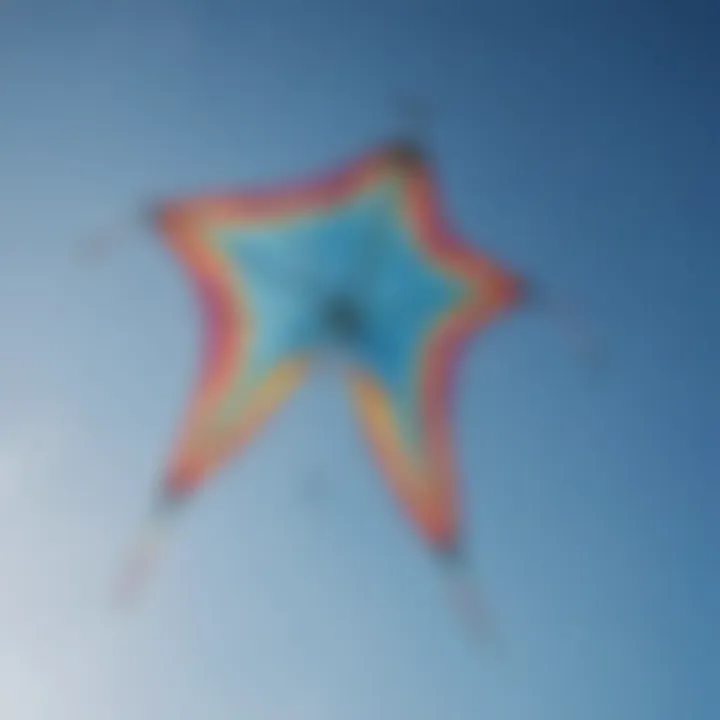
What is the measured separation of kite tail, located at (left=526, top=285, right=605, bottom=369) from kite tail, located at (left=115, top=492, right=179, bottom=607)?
51cm

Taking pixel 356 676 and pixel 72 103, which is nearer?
pixel 356 676

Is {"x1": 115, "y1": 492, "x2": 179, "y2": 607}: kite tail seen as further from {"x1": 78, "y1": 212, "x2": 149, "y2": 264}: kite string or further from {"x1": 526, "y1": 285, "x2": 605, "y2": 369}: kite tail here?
{"x1": 526, "y1": 285, "x2": 605, "y2": 369}: kite tail

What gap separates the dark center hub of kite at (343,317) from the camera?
4.21 feet

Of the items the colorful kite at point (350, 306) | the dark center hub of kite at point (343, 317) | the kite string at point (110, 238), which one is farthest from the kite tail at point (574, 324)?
the kite string at point (110, 238)

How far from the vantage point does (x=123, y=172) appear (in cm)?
133

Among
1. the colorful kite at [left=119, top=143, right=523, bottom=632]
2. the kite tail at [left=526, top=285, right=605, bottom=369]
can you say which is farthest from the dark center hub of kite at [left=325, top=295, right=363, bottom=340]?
the kite tail at [left=526, top=285, right=605, bottom=369]

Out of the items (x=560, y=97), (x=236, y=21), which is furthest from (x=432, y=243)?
(x=236, y=21)

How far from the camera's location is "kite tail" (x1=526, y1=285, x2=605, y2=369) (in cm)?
128

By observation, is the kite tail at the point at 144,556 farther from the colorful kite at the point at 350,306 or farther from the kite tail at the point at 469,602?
the kite tail at the point at 469,602

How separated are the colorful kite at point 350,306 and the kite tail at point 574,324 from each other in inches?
1.1

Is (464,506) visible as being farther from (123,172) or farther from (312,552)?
(123,172)

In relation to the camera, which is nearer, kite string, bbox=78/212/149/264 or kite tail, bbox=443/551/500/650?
kite tail, bbox=443/551/500/650

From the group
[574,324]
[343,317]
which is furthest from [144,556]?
[574,324]

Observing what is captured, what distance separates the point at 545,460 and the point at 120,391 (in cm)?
51
